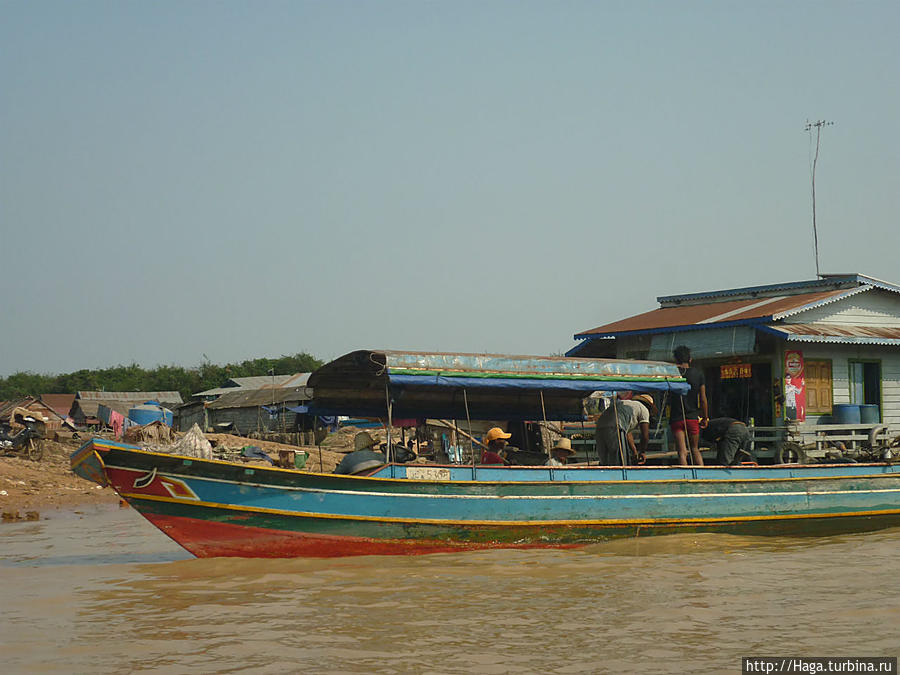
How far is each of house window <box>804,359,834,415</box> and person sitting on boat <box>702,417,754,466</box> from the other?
257 cm

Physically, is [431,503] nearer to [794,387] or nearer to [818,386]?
[794,387]

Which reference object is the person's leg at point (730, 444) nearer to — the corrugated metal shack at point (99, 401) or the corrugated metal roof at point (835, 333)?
the corrugated metal roof at point (835, 333)

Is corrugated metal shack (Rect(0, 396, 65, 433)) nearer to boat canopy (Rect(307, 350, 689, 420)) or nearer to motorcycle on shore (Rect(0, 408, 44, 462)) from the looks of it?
motorcycle on shore (Rect(0, 408, 44, 462))

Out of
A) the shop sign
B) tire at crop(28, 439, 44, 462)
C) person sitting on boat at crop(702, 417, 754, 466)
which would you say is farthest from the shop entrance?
tire at crop(28, 439, 44, 462)

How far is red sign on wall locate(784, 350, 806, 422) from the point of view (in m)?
13.7

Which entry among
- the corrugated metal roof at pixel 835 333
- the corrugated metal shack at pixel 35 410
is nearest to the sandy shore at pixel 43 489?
the corrugated metal roof at pixel 835 333

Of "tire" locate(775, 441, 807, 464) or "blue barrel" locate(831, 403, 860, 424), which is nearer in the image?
"tire" locate(775, 441, 807, 464)

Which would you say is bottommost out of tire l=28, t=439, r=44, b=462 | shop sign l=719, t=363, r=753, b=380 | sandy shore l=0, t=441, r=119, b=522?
sandy shore l=0, t=441, r=119, b=522

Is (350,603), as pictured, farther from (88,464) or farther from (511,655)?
(88,464)

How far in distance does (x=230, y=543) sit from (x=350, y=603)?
1997 millimetres

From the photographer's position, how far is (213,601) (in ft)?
27.5

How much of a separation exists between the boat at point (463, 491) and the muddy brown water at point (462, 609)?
0.95ft

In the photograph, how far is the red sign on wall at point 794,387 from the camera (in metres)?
13.7

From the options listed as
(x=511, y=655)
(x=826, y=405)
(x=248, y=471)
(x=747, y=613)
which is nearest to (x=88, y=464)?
(x=248, y=471)
